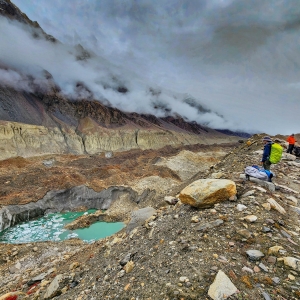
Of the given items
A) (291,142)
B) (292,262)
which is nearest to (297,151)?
(291,142)

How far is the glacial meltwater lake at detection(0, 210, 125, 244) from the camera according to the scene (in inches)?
744

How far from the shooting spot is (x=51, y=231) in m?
20.8

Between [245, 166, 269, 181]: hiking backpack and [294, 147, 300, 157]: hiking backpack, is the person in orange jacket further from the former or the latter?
[245, 166, 269, 181]: hiking backpack

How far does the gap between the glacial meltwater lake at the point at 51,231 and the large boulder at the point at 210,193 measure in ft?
54.2

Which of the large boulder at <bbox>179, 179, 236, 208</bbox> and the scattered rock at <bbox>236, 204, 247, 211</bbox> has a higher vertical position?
the large boulder at <bbox>179, 179, 236, 208</bbox>

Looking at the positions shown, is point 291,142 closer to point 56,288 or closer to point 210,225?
point 210,225

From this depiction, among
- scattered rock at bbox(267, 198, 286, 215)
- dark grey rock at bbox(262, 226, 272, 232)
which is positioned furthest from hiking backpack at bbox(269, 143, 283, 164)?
dark grey rock at bbox(262, 226, 272, 232)

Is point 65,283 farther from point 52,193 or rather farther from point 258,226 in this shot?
point 52,193

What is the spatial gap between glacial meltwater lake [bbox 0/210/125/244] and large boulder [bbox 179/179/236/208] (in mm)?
16515

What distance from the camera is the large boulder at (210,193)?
16.0ft

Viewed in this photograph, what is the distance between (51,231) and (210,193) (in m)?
21.1

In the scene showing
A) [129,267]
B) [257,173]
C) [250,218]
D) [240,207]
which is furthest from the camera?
[257,173]

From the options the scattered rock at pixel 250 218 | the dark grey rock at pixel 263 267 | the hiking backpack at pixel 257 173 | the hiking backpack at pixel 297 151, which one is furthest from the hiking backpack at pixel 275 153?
the hiking backpack at pixel 297 151

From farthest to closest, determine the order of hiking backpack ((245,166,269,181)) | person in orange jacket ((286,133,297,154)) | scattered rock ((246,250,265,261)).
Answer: person in orange jacket ((286,133,297,154)) → hiking backpack ((245,166,269,181)) → scattered rock ((246,250,265,261))
